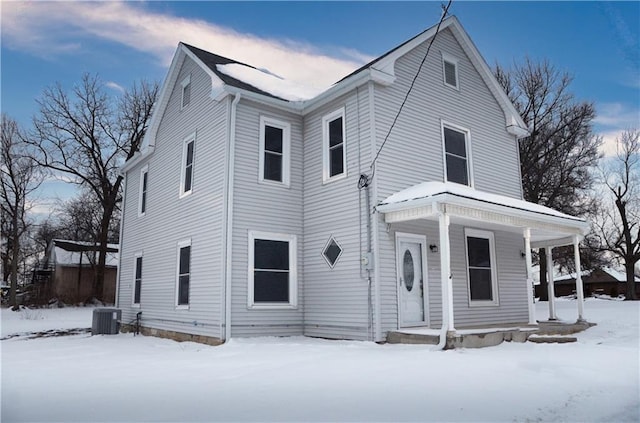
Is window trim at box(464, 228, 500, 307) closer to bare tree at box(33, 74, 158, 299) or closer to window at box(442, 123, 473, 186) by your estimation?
window at box(442, 123, 473, 186)

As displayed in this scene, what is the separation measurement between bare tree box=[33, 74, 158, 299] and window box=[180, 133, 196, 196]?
1658cm

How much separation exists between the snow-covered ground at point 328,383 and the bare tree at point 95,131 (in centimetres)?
1994

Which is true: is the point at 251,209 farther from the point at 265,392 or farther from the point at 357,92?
the point at 265,392

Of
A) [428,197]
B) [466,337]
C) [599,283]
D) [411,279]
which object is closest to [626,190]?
[411,279]

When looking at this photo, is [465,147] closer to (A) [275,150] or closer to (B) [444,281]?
(A) [275,150]

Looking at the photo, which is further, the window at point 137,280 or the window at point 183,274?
the window at point 137,280

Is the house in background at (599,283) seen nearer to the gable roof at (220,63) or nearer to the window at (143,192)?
the window at (143,192)

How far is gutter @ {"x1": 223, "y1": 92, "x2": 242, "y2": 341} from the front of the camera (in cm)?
971

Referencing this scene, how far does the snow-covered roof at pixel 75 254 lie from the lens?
31464mm

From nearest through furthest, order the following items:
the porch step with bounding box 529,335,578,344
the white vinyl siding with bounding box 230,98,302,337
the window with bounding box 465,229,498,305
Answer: the porch step with bounding box 529,335,578,344 < the white vinyl siding with bounding box 230,98,302,337 < the window with bounding box 465,229,498,305

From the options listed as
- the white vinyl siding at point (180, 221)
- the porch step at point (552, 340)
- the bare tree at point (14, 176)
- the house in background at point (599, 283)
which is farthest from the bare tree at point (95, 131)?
the house in background at point (599, 283)

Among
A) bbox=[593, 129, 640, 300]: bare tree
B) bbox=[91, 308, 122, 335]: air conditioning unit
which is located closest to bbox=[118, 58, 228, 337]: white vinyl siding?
bbox=[91, 308, 122, 335]: air conditioning unit

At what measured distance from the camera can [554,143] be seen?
23.8 metres

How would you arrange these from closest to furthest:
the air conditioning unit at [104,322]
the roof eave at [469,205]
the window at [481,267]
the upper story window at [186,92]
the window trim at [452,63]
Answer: the roof eave at [469,205]
the window at [481,267]
the window trim at [452,63]
the upper story window at [186,92]
the air conditioning unit at [104,322]
